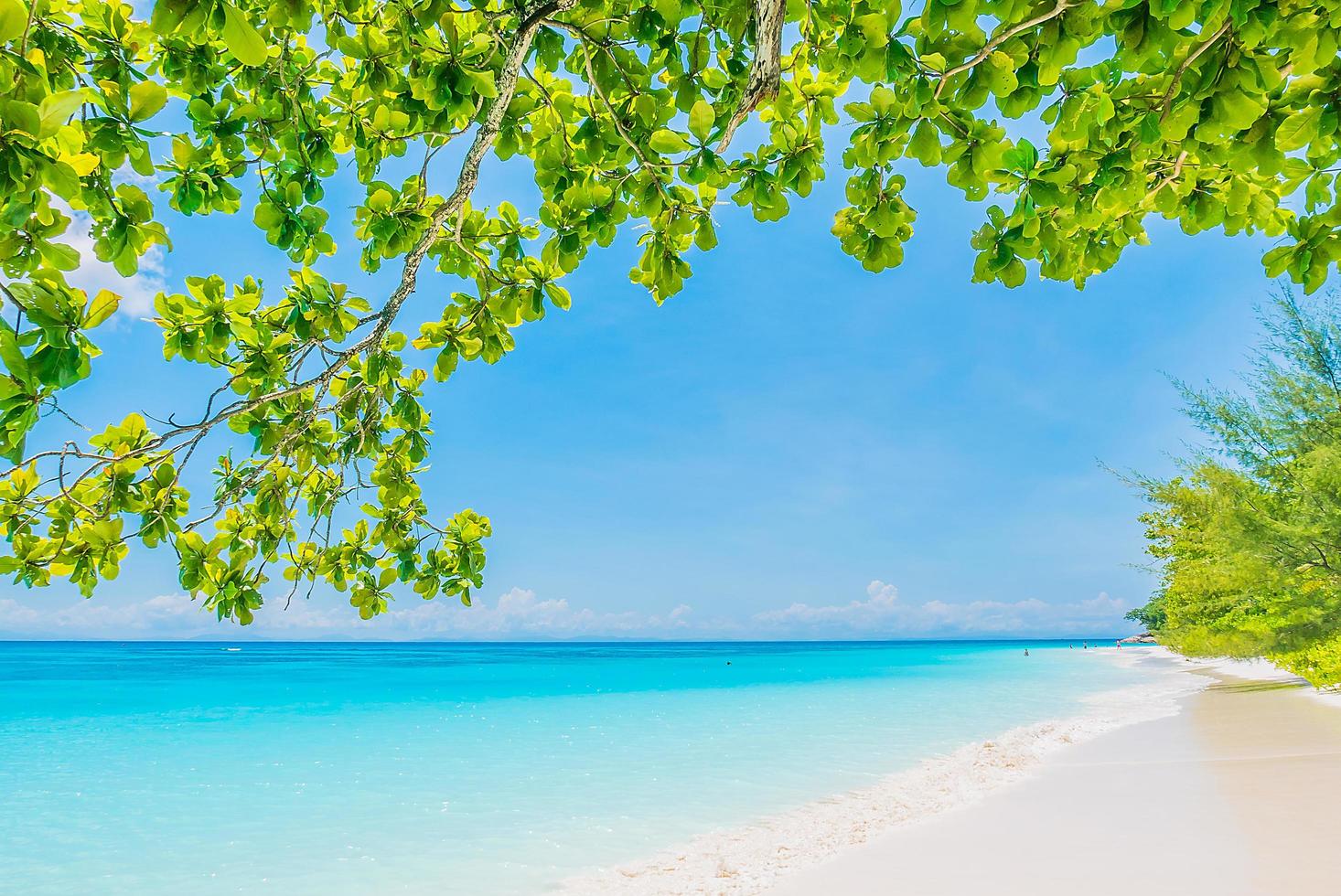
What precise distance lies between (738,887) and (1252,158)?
22.2ft

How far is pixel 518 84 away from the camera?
2342 millimetres

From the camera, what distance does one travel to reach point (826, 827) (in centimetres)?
835

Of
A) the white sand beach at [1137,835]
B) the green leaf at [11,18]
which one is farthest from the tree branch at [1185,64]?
the white sand beach at [1137,835]

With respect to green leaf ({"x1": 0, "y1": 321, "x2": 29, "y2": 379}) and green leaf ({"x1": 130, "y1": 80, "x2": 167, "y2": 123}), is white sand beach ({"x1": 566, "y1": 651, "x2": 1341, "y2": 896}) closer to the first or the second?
green leaf ({"x1": 0, "y1": 321, "x2": 29, "y2": 379})

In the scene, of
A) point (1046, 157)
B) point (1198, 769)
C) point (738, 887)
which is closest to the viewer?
point (1046, 157)

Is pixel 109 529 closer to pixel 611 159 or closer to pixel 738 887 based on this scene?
pixel 611 159

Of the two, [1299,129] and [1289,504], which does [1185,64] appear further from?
[1289,504]

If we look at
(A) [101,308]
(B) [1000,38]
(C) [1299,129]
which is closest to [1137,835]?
(C) [1299,129]

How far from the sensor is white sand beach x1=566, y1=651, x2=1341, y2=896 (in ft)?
18.2

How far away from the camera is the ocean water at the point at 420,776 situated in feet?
28.1

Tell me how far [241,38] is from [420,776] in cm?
1475

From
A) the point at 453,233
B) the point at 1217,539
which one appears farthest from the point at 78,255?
the point at 1217,539

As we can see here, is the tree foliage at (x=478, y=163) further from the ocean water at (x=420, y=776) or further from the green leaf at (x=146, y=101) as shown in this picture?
the ocean water at (x=420, y=776)

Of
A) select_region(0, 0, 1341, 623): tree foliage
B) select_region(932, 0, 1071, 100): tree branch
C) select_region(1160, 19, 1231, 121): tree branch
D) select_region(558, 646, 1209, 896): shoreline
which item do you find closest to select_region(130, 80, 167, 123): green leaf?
select_region(0, 0, 1341, 623): tree foliage
